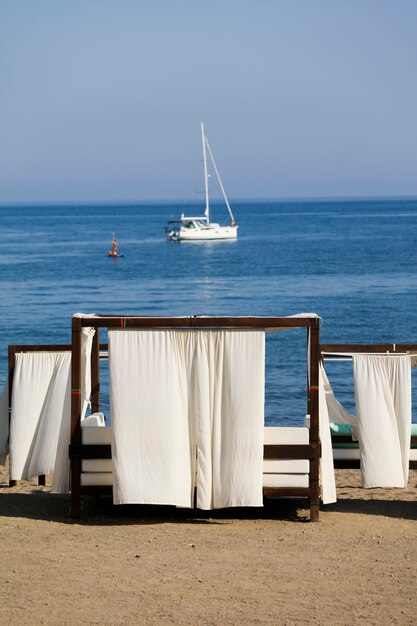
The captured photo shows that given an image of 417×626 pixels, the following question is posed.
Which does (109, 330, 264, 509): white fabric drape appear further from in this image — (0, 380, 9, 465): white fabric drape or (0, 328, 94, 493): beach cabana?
(0, 380, 9, 465): white fabric drape

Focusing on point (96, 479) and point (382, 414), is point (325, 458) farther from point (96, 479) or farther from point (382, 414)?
point (96, 479)

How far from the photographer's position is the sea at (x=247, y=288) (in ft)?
96.7

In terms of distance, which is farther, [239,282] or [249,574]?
[239,282]

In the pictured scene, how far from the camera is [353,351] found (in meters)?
9.45

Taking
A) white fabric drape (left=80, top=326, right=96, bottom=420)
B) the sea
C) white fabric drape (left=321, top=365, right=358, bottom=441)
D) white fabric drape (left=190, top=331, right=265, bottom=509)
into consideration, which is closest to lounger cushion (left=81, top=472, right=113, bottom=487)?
white fabric drape (left=80, top=326, right=96, bottom=420)

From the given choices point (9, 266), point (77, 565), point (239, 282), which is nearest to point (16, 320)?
point (239, 282)

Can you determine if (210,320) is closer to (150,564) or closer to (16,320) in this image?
(150,564)

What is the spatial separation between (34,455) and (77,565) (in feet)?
8.25

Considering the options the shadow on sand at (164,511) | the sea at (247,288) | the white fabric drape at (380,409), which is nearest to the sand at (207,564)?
the shadow on sand at (164,511)

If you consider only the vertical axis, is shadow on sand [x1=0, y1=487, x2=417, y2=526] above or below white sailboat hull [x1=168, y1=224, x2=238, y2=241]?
below

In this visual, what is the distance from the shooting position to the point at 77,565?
795 cm

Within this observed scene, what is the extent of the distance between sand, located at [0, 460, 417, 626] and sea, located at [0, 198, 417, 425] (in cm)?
913

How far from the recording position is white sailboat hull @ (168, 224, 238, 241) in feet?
311

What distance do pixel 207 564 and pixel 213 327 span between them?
2.00 metres
